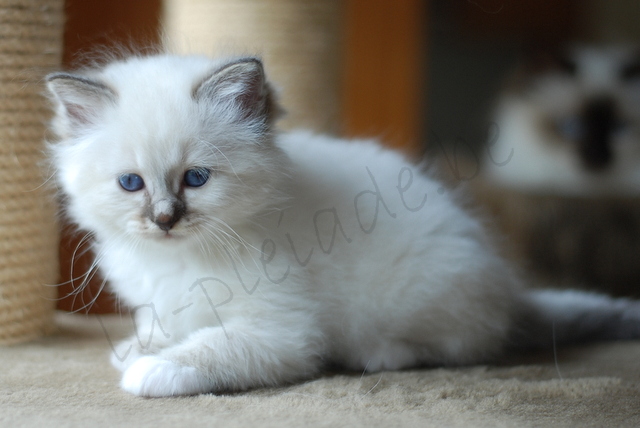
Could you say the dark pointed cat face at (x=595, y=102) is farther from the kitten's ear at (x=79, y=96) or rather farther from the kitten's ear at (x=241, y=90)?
the kitten's ear at (x=79, y=96)

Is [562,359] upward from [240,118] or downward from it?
downward

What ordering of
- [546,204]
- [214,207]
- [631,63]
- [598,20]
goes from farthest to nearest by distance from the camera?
1. [598,20]
2. [631,63]
3. [546,204]
4. [214,207]

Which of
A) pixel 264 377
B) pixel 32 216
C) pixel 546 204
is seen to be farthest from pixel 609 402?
pixel 546 204

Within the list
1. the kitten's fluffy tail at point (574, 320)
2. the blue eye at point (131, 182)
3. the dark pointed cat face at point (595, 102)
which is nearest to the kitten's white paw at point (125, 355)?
the blue eye at point (131, 182)

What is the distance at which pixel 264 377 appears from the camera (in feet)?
4.18

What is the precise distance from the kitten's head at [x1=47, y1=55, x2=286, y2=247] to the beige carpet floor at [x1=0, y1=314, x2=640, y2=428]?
12.1 inches

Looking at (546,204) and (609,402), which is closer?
(609,402)

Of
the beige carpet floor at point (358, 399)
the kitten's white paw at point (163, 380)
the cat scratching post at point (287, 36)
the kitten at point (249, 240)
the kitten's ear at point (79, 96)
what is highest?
the cat scratching post at point (287, 36)

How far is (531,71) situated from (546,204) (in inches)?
44.6

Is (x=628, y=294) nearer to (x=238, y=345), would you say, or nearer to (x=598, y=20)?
(x=238, y=345)

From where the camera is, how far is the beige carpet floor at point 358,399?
3.61 ft

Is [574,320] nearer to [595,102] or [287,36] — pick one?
[287,36]

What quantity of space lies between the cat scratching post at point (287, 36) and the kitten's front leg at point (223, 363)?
3.84 feet

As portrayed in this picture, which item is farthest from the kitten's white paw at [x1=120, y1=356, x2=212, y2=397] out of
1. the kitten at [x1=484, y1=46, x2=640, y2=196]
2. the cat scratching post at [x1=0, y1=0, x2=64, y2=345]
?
the kitten at [x1=484, y1=46, x2=640, y2=196]
